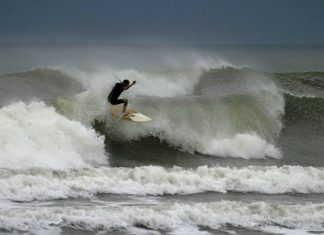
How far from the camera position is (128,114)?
62.8 feet

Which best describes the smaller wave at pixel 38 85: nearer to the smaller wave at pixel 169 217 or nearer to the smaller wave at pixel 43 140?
the smaller wave at pixel 43 140

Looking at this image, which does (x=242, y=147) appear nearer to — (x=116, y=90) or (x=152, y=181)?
(x=116, y=90)

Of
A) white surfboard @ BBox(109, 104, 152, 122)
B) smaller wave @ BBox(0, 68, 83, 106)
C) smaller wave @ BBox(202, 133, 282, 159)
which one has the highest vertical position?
smaller wave @ BBox(0, 68, 83, 106)

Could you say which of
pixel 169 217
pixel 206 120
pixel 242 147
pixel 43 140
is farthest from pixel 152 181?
pixel 206 120

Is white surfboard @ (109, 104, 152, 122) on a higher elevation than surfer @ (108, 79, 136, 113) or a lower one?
lower

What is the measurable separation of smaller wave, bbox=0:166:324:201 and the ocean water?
3 cm

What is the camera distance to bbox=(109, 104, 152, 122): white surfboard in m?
19.1

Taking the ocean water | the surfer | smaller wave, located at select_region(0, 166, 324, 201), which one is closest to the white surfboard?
the ocean water

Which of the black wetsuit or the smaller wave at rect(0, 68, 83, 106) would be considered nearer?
the black wetsuit

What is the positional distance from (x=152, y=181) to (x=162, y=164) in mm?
2751

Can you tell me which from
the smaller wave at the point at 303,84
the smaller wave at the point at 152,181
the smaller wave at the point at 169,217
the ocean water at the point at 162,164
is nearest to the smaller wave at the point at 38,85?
the ocean water at the point at 162,164

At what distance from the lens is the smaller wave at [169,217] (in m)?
11.8

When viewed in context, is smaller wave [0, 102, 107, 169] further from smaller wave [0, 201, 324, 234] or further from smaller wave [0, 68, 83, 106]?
smaller wave [0, 68, 83, 106]

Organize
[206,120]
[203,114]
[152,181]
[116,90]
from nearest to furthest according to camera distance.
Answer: [152,181]
[116,90]
[206,120]
[203,114]
